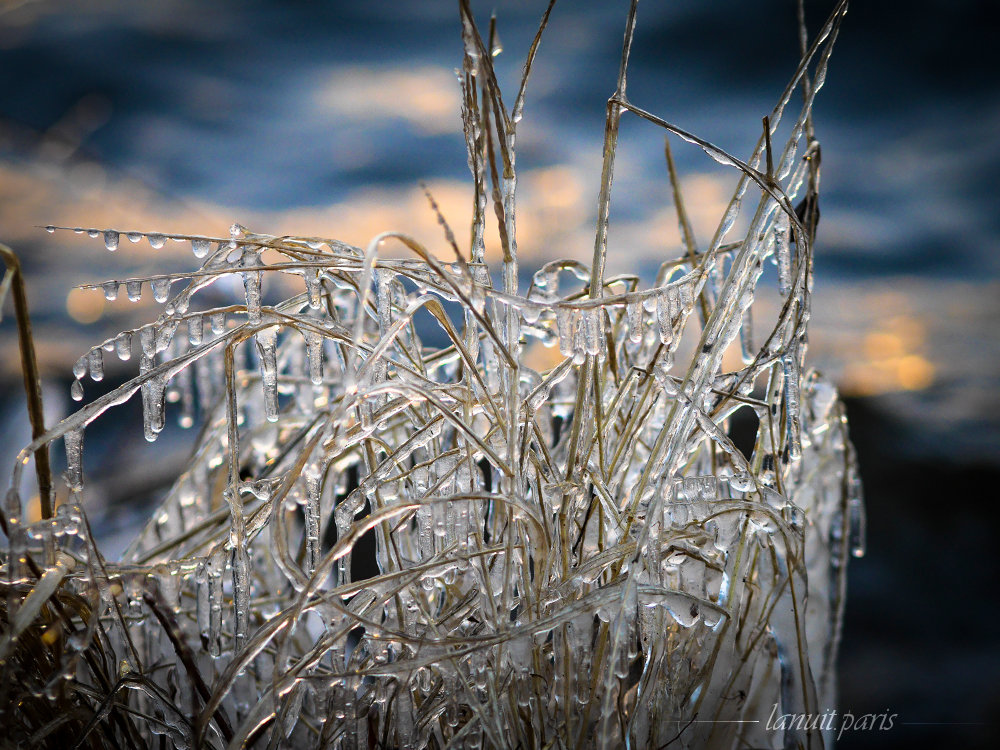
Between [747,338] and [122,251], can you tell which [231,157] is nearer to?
[122,251]

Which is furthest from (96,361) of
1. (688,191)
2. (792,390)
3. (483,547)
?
(688,191)

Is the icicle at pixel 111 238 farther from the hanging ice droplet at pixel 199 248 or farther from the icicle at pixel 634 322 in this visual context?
the icicle at pixel 634 322

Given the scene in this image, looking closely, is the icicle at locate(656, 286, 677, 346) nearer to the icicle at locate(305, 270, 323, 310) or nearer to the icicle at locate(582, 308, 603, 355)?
the icicle at locate(582, 308, 603, 355)

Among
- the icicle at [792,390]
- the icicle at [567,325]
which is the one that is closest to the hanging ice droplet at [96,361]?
the icicle at [567,325]

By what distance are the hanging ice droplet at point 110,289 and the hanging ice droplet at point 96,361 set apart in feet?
0.12

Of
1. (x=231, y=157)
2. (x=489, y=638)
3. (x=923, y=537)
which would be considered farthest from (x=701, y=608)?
(x=231, y=157)

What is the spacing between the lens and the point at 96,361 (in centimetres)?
46

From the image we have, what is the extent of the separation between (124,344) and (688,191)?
4.89 ft

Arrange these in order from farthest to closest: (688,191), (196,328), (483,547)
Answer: (688,191) < (196,328) < (483,547)

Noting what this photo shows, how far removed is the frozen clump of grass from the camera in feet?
1.20

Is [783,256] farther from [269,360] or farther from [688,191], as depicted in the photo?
[688,191]

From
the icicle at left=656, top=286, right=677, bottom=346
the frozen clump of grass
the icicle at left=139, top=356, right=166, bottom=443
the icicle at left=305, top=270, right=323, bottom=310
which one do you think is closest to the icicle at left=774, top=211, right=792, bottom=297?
the frozen clump of grass

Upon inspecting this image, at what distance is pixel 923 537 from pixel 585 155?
3.92 feet

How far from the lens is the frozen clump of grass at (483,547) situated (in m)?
0.36
